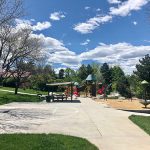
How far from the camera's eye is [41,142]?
39.1ft

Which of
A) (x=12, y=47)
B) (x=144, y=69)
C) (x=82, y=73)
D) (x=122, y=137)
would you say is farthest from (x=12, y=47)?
(x=82, y=73)

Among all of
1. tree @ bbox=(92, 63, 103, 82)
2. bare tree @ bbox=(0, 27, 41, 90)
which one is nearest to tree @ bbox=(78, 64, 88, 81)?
tree @ bbox=(92, 63, 103, 82)

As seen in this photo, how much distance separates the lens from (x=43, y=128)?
52.1 ft

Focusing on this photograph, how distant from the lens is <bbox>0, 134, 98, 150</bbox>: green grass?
36.7 feet

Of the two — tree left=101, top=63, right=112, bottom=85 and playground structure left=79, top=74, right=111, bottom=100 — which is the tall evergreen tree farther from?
playground structure left=79, top=74, right=111, bottom=100

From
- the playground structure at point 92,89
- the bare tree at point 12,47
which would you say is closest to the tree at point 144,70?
the playground structure at point 92,89

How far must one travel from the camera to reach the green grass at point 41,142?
11173mm

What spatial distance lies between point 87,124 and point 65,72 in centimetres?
11502

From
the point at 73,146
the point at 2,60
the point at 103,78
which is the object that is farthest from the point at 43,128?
the point at 103,78

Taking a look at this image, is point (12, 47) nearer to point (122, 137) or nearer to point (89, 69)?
point (122, 137)

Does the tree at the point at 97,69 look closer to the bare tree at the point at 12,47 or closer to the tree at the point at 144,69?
the tree at the point at 144,69

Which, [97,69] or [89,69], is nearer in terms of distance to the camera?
[97,69]

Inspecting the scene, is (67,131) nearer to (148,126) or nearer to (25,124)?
(25,124)

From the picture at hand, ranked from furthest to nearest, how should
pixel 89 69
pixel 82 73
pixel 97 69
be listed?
pixel 89 69 → pixel 97 69 → pixel 82 73
